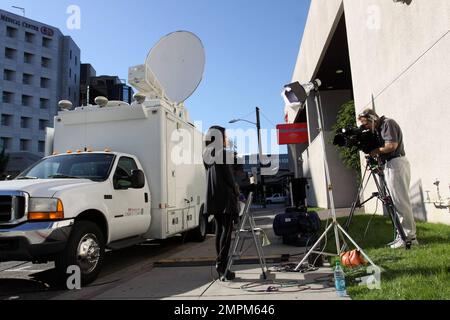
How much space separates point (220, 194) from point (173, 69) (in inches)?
227

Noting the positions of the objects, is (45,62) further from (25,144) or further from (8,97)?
(25,144)

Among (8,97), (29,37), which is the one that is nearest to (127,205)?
(8,97)

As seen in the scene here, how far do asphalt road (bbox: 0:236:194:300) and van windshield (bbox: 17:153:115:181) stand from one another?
156cm

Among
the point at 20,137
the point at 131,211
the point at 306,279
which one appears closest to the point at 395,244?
the point at 306,279

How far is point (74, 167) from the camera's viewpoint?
21.3ft

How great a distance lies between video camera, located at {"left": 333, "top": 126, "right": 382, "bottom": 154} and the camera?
19.3 ft

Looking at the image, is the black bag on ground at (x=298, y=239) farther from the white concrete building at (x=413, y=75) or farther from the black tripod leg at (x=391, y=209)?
the white concrete building at (x=413, y=75)

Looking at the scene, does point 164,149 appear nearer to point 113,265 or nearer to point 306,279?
point 113,265

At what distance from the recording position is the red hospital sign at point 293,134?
2927cm

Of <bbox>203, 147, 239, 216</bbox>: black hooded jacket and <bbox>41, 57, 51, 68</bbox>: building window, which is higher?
<bbox>41, 57, 51, 68</bbox>: building window

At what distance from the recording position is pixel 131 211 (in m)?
6.50

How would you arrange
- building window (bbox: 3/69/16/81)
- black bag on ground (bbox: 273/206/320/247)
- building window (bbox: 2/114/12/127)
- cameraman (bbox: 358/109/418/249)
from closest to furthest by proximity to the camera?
cameraman (bbox: 358/109/418/249) < black bag on ground (bbox: 273/206/320/247) < building window (bbox: 2/114/12/127) < building window (bbox: 3/69/16/81)

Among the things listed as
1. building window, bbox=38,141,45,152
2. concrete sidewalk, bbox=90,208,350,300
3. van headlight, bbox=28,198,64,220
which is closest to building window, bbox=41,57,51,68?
building window, bbox=38,141,45,152

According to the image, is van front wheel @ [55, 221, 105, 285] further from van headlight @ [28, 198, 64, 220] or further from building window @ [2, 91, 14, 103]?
building window @ [2, 91, 14, 103]
